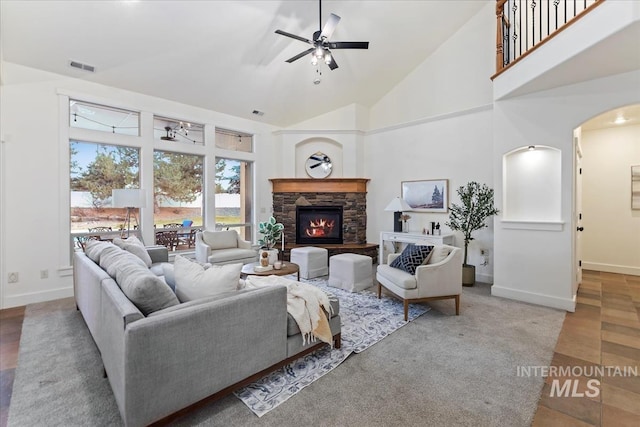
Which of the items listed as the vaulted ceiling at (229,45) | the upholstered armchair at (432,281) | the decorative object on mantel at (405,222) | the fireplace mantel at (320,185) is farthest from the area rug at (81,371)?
the fireplace mantel at (320,185)

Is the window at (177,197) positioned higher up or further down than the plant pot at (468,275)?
higher up

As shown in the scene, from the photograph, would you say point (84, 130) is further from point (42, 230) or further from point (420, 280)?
point (420, 280)

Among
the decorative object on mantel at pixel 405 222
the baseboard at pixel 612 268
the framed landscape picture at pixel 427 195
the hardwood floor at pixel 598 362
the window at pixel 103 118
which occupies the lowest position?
the hardwood floor at pixel 598 362

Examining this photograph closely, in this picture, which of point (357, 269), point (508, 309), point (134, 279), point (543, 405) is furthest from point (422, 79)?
point (134, 279)

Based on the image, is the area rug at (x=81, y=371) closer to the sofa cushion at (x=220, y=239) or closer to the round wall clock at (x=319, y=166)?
the sofa cushion at (x=220, y=239)

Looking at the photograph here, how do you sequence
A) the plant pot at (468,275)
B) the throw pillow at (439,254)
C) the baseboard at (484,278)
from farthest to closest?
the baseboard at (484,278) → the plant pot at (468,275) → the throw pillow at (439,254)

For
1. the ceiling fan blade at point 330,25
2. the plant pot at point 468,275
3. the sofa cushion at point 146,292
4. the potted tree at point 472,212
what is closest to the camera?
the sofa cushion at point 146,292

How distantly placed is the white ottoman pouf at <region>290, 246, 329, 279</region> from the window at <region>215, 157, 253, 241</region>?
183 cm

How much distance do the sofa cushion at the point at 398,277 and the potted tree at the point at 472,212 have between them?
65.3 inches

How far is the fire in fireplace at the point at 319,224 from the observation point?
22.0 ft

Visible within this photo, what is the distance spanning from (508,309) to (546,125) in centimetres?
235

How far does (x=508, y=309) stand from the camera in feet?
12.0

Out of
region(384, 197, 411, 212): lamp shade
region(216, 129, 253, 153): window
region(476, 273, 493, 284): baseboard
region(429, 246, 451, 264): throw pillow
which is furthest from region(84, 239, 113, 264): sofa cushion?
region(476, 273, 493, 284): baseboard

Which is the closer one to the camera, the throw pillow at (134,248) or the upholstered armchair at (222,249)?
the throw pillow at (134,248)
